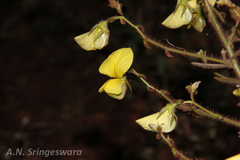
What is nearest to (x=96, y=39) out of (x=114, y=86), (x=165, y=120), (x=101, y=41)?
(x=101, y=41)

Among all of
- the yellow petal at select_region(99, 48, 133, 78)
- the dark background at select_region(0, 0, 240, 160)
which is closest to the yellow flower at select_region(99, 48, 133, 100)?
the yellow petal at select_region(99, 48, 133, 78)

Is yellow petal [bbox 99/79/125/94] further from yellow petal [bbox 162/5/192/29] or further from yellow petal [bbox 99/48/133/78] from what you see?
yellow petal [bbox 162/5/192/29]

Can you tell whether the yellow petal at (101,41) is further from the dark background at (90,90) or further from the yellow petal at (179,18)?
the dark background at (90,90)

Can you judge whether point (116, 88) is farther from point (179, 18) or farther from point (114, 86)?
point (179, 18)

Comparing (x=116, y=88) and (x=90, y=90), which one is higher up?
(x=116, y=88)

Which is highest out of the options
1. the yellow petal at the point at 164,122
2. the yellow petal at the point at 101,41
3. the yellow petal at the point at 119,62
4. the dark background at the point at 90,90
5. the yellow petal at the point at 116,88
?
the yellow petal at the point at 101,41

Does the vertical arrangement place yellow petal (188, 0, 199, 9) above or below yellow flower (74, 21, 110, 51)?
above

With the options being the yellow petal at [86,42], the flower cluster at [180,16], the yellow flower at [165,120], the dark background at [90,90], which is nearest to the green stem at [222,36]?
the flower cluster at [180,16]
